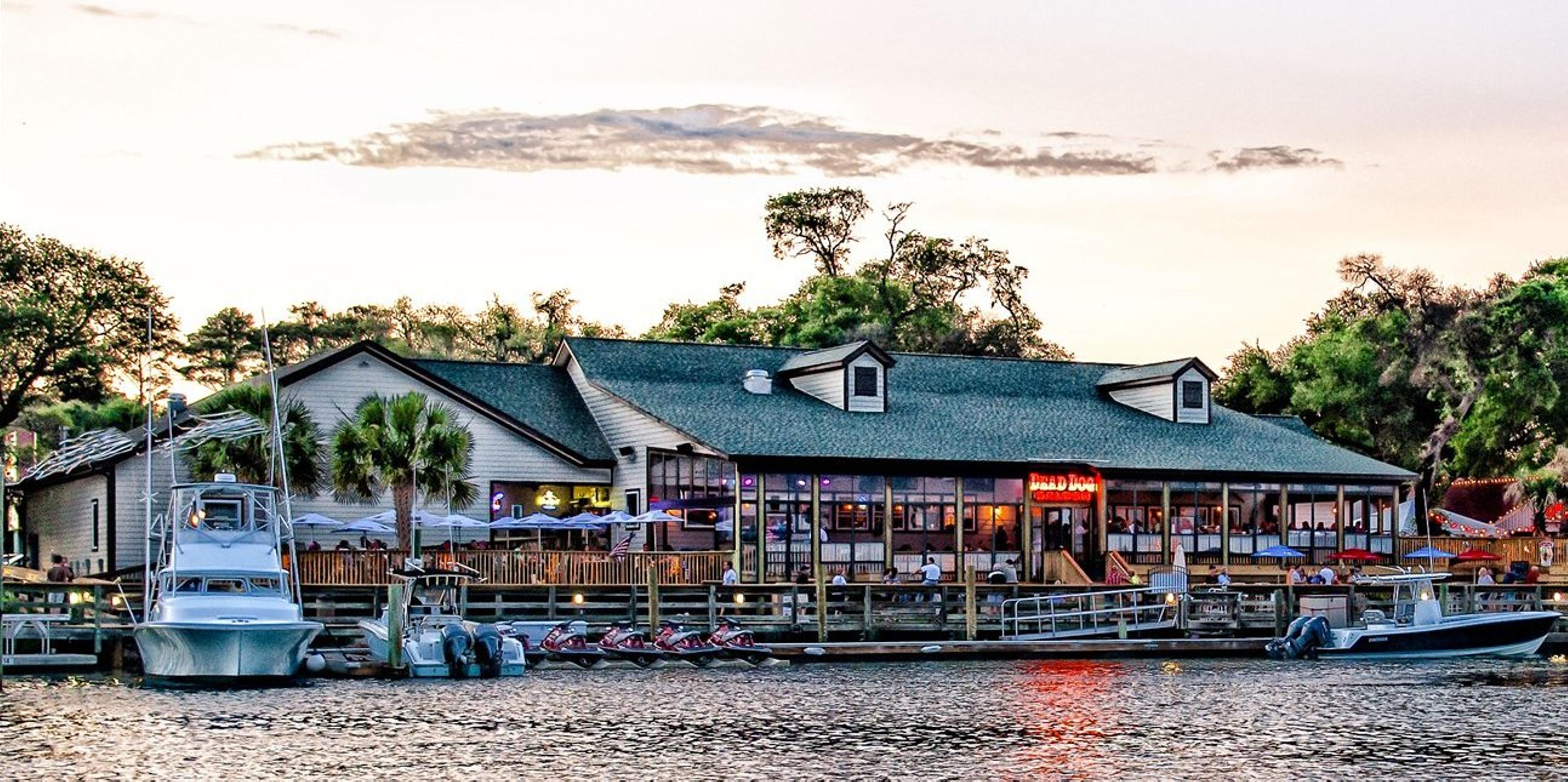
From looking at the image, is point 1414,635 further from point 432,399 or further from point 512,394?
point 512,394

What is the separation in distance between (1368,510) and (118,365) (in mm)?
50439

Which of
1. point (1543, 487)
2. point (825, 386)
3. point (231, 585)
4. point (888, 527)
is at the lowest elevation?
point (231, 585)

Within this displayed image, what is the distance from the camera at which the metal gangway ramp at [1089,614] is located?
168 feet

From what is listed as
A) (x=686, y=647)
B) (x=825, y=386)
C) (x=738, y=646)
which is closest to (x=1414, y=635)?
(x=738, y=646)

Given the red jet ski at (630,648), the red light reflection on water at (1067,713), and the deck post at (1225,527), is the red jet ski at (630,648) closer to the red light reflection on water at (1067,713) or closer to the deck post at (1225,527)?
the red light reflection on water at (1067,713)

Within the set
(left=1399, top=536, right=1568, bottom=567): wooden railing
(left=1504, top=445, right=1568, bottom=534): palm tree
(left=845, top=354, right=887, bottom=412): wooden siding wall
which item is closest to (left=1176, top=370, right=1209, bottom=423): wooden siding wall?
(left=1399, top=536, right=1568, bottom=567): wooden railing

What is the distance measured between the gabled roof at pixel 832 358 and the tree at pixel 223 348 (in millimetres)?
55283

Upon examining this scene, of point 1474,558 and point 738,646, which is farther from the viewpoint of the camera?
point 1474,558

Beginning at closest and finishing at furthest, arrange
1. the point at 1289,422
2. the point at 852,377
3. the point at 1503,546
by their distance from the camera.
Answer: the point at 852,377 → the point at 1503,546 → the point at 1289,422

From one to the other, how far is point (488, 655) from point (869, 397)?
22.3m

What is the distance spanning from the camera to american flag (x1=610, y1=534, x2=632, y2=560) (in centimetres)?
5443

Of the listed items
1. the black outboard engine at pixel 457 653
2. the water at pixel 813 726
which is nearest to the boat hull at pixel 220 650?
the water at pixel 813 726

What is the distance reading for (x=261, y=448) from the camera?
5153cm

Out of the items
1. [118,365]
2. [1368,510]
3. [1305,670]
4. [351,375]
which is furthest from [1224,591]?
[118,365]
